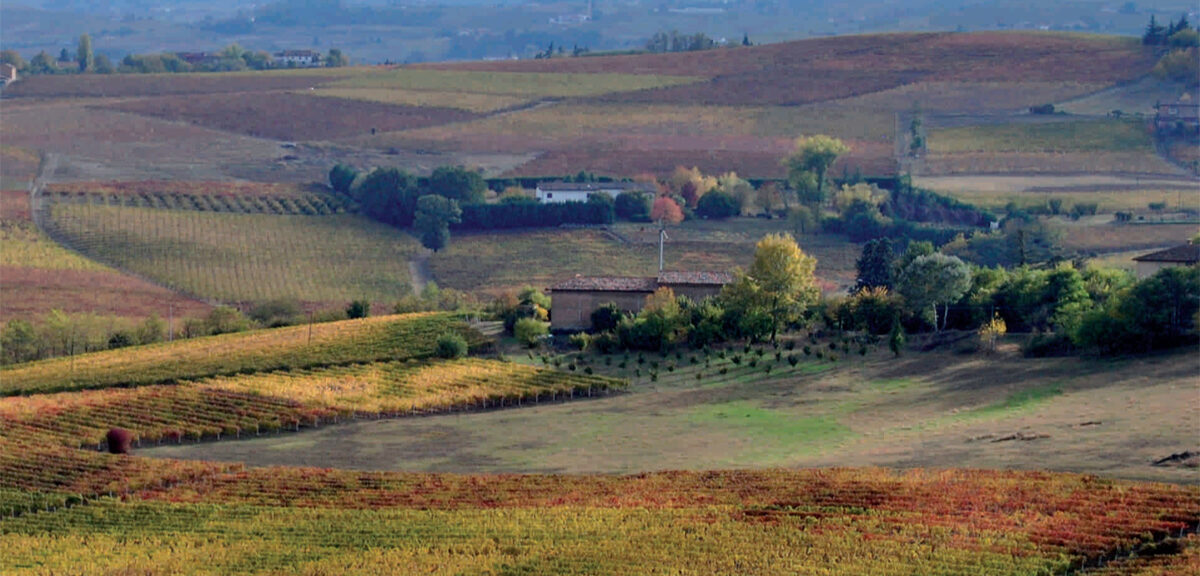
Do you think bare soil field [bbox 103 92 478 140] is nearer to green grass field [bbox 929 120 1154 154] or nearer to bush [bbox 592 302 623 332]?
green grass field [bbox 929 120 1154 154]

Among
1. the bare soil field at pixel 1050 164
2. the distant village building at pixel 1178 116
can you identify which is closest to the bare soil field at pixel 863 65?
the distant village building at pixel 1178 116

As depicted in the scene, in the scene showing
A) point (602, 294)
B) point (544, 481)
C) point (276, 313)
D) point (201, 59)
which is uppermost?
point (201, 59)

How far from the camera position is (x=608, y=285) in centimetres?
7450

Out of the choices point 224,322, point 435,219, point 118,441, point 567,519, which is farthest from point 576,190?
point 567,519

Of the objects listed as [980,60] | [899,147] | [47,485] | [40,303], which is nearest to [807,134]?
[899,147]

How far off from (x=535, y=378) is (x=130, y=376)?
14311 millimetres

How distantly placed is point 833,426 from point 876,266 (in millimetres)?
22082

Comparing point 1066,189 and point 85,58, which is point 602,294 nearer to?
point 1066,189

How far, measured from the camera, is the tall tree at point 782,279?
7181 cm

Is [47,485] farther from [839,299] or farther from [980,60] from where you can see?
[980,60]

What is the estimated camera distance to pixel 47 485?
54.1 m

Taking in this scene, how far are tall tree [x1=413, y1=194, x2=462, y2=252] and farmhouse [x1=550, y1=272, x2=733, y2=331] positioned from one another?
3228cm

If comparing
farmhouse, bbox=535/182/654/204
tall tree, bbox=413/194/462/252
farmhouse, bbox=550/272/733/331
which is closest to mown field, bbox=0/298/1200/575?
farmhouse, bbox=550/272/733/331

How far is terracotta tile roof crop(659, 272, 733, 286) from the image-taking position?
7512 centimetres
